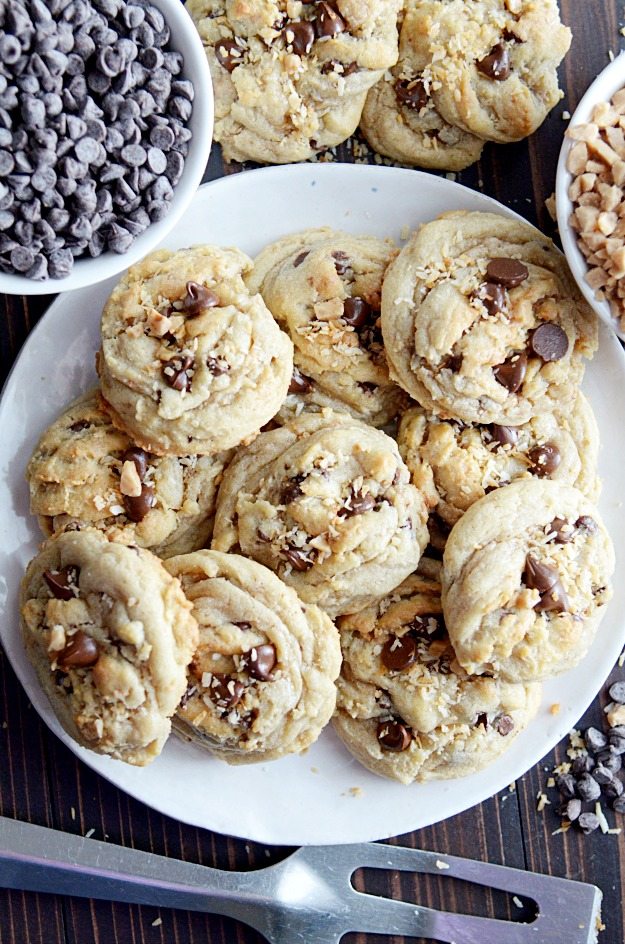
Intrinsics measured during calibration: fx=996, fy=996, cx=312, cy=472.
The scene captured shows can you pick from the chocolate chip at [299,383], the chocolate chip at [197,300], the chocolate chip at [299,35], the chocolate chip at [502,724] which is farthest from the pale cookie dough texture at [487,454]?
the chocolate chip at [299,35]

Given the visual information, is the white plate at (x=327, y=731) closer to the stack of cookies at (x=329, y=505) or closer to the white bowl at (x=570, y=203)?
the stack of cookies at (x=329, y=505)

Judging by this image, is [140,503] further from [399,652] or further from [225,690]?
[399,652]

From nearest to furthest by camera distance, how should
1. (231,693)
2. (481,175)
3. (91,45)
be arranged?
(91,45) < (231,693) < (481,175)

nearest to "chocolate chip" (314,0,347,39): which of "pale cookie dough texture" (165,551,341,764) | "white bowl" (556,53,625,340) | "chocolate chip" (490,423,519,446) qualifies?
"white bowl" (556,53,625,340)

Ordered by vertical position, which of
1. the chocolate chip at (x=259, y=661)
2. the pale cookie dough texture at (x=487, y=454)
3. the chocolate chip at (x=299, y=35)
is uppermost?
the chocolate chip at (x=299, y=35)

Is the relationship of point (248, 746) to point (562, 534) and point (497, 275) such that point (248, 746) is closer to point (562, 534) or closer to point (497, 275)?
point (562, 534)

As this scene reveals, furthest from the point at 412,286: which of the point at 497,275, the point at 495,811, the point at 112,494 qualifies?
the point at 495,811

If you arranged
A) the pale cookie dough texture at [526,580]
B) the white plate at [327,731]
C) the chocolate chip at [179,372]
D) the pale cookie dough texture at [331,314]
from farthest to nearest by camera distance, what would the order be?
the white plate at [327,731] < the pale cookie dough texture at [331,314] < the pale cookie dough texture at [526,580] < the chocolate chip at [179,372]
